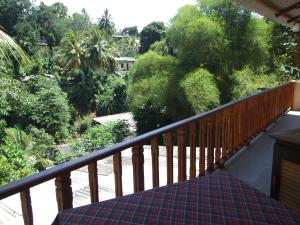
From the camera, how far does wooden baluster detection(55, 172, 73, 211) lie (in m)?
1.32

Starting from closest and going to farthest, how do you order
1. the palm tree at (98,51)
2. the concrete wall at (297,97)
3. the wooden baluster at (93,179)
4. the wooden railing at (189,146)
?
the wooden railing at (189,146)
the wooden baluster at (93,179)
the concrete wall at (297,97)
the palm tree at (98,51)

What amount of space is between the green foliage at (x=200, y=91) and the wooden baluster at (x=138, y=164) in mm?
10019

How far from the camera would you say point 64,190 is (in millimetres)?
1346

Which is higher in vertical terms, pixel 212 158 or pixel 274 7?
pixel 274 7

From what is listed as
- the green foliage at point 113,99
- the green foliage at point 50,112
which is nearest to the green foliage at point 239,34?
the green foliage at point 50,112

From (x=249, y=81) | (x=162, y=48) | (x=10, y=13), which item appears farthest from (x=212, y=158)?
(x=10, y=13)

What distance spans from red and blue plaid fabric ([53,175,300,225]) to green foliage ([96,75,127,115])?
80.8ft

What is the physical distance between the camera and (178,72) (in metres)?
12.5

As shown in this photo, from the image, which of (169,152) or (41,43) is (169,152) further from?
(41,43)

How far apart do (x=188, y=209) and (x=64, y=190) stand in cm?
64

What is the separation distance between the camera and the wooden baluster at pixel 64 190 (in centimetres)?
132

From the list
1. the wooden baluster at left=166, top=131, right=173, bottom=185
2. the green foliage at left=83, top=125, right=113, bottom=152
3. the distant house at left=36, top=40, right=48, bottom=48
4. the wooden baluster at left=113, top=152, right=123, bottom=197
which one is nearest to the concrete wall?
the wooden baluster at left=166, top=131, right=173, bottom=185

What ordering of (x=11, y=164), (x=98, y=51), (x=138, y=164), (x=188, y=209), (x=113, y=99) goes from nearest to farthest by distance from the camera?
(x=188, y=209) → (x=138, y=164) → (x=11, y=164) → (x=113, y=99) → (x=98, y=51)

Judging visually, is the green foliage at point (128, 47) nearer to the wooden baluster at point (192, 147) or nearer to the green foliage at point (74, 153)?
the green foliage at point (74, 153)
